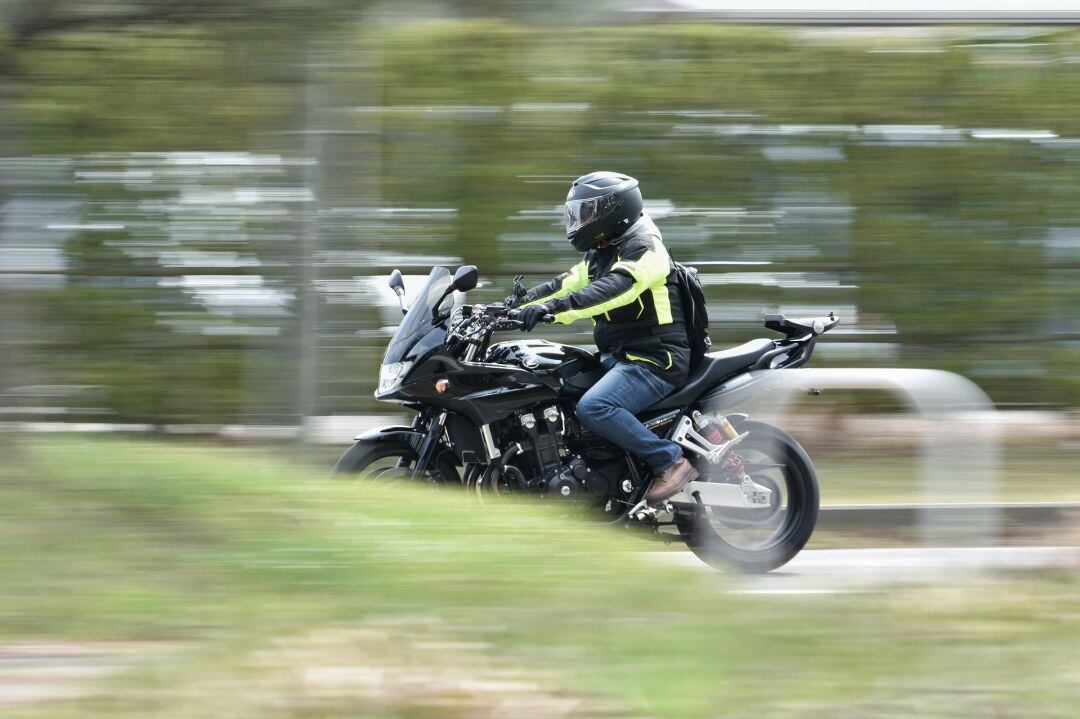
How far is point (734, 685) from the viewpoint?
3.54 metres

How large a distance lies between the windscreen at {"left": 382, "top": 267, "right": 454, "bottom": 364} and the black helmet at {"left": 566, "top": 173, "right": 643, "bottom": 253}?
69cm

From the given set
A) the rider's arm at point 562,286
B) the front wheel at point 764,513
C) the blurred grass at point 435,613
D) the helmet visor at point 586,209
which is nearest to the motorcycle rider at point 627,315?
the helmet visor at point 586,209

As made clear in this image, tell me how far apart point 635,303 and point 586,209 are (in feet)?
1.67

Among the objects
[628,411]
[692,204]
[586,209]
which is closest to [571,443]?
[628,411]

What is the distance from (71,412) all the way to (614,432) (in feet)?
13.6

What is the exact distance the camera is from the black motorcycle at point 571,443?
5973 millimetres

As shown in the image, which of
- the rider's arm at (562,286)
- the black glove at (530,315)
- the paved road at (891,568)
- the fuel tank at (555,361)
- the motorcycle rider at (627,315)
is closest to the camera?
the paved road at (891,568)

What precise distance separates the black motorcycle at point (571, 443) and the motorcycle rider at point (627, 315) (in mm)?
130

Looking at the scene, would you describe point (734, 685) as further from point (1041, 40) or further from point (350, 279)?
point (1041, 40)

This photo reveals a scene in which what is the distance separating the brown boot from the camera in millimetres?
5930

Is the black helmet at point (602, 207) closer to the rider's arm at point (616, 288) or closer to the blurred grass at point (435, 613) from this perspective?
the rider's arm at point (616, 288)

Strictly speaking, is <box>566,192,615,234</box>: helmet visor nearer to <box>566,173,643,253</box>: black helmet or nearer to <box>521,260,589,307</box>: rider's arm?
<box>566,173,643,253</box>: black helmet

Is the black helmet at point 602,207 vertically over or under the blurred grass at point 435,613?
over

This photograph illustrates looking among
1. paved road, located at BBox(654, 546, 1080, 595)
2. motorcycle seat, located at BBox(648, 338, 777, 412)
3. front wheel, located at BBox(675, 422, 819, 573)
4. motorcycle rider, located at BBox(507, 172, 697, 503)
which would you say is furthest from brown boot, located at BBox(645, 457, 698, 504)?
paved road, located at BBox(654, 546, 1080, 595)
